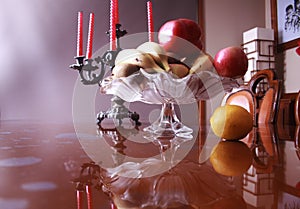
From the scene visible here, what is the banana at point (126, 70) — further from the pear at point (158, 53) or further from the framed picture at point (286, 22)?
the framed picture at point (286, 22)

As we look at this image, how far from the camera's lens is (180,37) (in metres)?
0.59

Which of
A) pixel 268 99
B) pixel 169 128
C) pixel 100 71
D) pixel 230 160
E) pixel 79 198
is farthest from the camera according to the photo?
pixel 268 99

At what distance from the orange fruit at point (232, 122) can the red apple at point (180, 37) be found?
0.15 m

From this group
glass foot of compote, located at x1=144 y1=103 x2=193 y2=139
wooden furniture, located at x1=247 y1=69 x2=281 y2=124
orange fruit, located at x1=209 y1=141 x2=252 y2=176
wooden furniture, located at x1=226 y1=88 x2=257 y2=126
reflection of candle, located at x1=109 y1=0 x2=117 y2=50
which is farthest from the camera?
wooden furniture, located at x1=226 y1=88 x2=257 y2=126

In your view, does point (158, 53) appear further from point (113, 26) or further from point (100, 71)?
point (100, 71)

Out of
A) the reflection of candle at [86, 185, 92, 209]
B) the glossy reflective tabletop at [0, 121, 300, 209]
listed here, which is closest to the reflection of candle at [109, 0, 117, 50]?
the glossy reflective tabletop at [0, 121, 300, 209]

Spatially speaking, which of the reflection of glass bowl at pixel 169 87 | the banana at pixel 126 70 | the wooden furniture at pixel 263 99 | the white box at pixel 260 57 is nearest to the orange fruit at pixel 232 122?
the reflection of glass bowl at pixel 169 87

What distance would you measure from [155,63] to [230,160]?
0.83ft

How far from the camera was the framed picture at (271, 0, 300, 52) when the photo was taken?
228 centimetres

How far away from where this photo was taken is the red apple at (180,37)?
1.90 ft

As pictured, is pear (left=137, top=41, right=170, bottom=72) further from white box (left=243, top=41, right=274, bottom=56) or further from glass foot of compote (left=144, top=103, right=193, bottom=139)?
white box (left=243, top=41, right=274, bottom=56)


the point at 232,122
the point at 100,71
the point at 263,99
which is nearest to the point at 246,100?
the point at 263,99

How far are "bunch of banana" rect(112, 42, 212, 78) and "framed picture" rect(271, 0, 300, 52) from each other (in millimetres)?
2052

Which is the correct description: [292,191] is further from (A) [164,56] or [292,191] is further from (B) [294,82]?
(B) [294,82]
